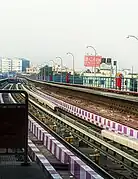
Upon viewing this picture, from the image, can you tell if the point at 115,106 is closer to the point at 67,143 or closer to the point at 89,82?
the point at 67,143

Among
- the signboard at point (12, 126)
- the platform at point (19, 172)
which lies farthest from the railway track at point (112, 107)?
the signboard at point (12, 126)

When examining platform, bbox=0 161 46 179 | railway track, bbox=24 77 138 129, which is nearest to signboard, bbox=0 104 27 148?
platform, bbox=0 161 46 179

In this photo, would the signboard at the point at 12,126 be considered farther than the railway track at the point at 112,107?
No

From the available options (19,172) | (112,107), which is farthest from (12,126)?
(112,107)

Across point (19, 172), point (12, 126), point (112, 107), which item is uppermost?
point (12, 126)

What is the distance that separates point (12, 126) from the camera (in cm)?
656

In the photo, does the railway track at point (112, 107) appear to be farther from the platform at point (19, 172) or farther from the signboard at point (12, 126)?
the signboard at point (12, 126)

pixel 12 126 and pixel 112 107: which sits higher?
pixel 12 126

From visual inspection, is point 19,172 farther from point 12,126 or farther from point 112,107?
point 112,107

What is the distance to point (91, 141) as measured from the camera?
696 inches

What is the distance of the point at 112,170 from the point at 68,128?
1040 cm

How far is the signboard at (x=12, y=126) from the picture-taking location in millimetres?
6574

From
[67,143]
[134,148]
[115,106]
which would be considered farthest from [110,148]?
[115,106]

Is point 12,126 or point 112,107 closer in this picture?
point 12,126
